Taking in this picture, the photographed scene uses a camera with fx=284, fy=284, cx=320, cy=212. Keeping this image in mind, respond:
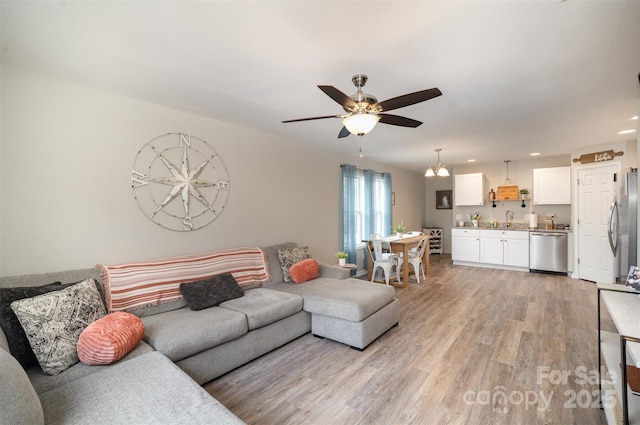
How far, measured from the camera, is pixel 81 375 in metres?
1.69

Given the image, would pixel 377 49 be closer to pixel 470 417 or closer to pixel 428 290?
pixel 470 417

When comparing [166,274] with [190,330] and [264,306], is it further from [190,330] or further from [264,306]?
[264,306]

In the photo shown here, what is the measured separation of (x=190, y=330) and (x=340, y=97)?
2.10 m

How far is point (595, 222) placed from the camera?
16.9 ft

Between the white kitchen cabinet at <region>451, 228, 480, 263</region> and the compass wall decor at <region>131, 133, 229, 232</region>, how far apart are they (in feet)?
19.0

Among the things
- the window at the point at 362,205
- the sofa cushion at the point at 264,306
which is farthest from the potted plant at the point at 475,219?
the sofa cushion at the point at 264,306

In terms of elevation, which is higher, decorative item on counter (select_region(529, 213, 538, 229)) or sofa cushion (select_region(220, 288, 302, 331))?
decorative item on counter (select_region(529, 213, 538, 229))

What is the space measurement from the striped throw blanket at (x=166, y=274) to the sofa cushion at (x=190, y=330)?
21 centimetres

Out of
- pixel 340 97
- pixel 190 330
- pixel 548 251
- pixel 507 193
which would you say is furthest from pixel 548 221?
pixel 190 330

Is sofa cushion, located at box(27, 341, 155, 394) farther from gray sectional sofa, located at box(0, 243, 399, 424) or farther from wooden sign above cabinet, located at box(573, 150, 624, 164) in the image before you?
wooden sign above cabinet, located at box(573, 150, 624, 164)

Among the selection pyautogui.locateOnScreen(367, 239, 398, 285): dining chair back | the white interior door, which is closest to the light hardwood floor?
pyautogui.locateOnScreen(367, 239, 398, 285): dining chair back

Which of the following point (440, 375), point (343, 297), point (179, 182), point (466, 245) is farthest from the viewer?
point (466, 245)

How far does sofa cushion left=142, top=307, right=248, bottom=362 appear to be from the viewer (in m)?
2.10

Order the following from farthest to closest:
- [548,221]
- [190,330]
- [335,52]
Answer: [548,221], [190,330], [335,52]
